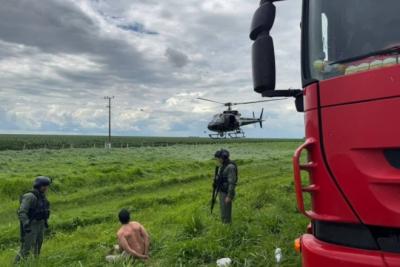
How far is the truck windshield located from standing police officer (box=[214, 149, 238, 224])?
236 inches

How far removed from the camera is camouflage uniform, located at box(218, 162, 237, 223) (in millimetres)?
8750

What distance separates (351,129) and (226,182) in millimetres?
6645

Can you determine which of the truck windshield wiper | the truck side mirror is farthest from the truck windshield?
the truck side mirror

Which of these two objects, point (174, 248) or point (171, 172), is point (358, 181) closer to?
point (174, 248)

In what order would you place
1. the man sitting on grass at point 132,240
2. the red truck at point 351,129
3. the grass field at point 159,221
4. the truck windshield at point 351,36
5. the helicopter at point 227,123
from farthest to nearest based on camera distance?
the helicopter at point 227,123 → the man sitting on grass at point 132,240 → the grass field at point 159,221 → the truck windshield at point 351,36 → the red truck at point 351,129

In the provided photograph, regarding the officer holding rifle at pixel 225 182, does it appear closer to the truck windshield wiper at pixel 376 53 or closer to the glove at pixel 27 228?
the glove at pixel 27 228

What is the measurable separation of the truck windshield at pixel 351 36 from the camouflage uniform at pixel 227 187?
6.01 metres

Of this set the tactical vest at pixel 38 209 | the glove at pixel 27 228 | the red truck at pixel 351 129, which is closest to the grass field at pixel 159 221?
the glove at pixel 27 228

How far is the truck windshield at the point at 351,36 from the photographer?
2.62 metres

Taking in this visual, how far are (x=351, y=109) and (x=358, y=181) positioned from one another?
1.26 ft

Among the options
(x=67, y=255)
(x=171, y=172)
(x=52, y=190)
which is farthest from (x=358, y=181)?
(x=171, y=172)

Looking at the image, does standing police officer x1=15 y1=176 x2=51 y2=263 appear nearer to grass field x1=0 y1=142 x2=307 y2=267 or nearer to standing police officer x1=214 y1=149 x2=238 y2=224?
grass field x1=0 y1=142 x2=307 y2=267

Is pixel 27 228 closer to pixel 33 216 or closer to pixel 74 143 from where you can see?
pixel 33 216

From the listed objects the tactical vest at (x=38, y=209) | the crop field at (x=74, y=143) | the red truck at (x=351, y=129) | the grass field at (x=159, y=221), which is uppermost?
the crop field at (x=74, y=143)
